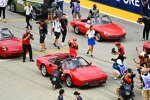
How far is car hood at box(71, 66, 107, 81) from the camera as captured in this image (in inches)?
722

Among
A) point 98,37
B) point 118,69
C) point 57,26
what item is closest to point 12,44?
point 57,26

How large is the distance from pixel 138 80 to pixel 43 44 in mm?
6507

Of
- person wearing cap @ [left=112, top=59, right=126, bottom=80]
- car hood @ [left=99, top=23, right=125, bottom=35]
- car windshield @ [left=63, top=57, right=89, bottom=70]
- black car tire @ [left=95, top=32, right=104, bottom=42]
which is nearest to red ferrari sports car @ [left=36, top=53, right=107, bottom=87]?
car windshield @ [left=63, top=57, right=89, bottom=70]

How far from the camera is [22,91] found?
60.0ft

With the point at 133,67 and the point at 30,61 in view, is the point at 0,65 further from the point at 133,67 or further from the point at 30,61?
the point at 133,67

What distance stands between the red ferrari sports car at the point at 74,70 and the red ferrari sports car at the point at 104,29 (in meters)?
5.99

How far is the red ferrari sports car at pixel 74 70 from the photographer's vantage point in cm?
1830

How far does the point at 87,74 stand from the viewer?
60.7ft

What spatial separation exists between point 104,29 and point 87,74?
310 inches

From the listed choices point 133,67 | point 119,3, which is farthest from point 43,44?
point 119,3

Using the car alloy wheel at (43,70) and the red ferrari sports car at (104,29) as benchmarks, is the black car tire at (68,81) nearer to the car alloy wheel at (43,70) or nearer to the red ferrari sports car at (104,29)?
the car alloy wheel at (43,70)

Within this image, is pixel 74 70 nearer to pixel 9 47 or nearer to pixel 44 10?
pixel 9 47

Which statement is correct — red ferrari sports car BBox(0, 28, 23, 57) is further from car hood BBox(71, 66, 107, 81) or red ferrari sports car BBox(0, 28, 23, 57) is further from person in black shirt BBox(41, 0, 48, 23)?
person in black shirt BBox(41, 0, 48, 23)

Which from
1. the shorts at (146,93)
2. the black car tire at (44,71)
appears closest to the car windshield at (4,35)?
the black car tire at (44,71)
